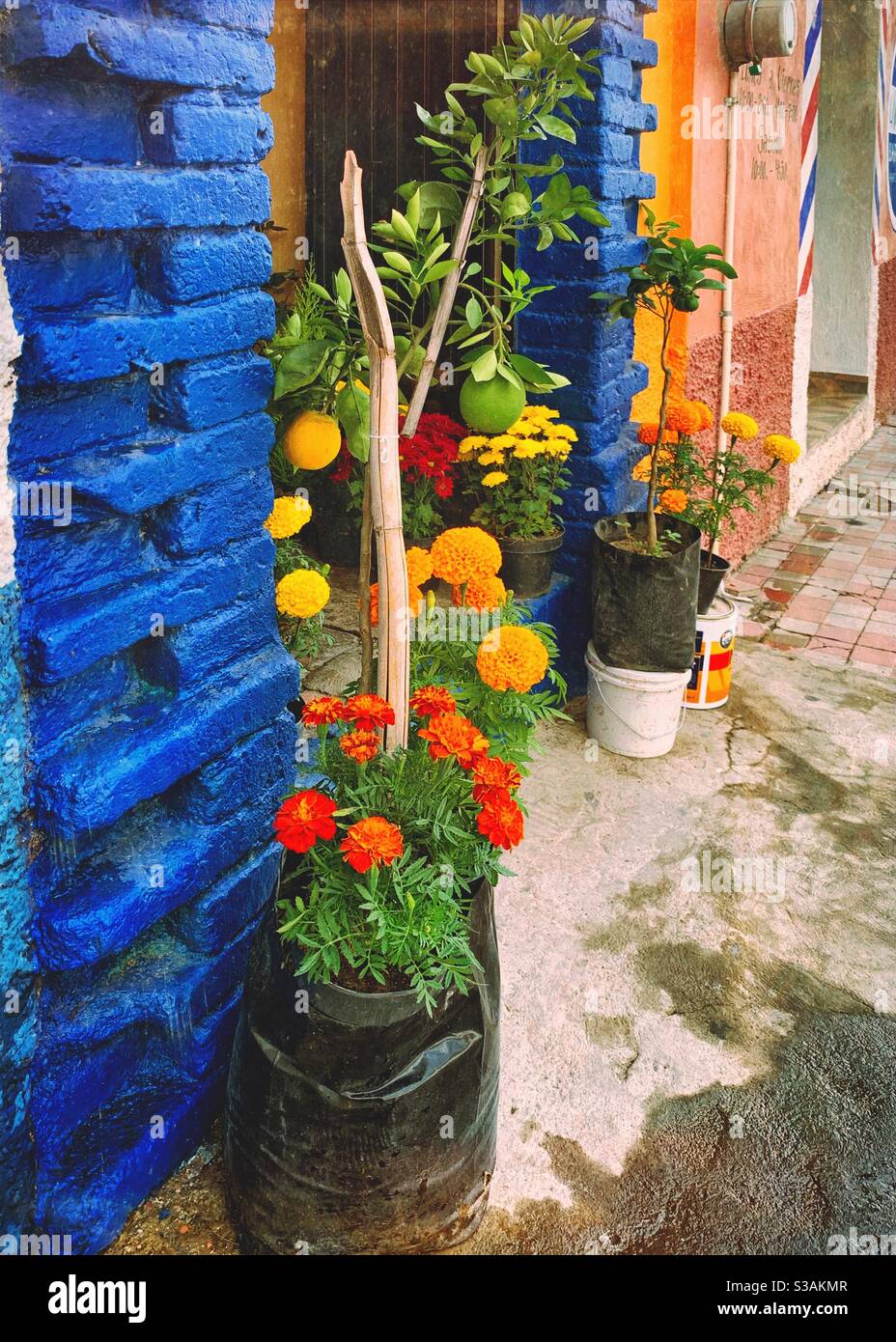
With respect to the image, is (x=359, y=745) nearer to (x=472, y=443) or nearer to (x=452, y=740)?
(x=452, y=740)

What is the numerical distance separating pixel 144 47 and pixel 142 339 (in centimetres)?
47

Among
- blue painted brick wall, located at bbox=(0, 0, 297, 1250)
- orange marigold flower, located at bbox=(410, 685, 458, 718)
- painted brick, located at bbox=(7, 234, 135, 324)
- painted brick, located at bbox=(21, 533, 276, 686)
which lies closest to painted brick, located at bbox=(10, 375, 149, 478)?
blue painted brick wall, located at bbox=(0, 0, 297, 1250)

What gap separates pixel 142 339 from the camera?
2.03m

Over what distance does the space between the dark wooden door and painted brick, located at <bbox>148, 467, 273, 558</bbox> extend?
8.56ft

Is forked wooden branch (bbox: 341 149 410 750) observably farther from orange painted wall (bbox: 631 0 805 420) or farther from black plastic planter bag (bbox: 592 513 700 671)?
orange painted wall (bbox: 631 0 805 420)

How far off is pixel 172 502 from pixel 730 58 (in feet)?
13.7

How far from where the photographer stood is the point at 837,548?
268 inches

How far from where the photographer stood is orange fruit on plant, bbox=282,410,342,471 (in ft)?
8.74

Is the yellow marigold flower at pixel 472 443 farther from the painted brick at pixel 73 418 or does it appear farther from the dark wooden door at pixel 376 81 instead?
the painted brick at pixel 73 418

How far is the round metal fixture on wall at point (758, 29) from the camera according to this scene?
192 inches

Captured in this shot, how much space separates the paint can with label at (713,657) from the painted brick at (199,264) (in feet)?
9.05

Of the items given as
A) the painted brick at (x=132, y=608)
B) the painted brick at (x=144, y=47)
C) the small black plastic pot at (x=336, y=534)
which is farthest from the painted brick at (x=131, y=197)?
the small black plastic pot at (x=336, y=534)

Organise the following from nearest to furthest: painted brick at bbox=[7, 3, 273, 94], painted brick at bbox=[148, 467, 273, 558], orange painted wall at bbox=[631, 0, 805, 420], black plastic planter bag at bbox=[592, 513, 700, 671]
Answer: painted brick at bbox=[7, 3, 273, 94] < painted brick at bbox=[148, 467, 273, 558] < black plastic planter bag at bbox=[592, 513, 700, 671] < orange painted wall at bbox=[631, 0, 805, 420]


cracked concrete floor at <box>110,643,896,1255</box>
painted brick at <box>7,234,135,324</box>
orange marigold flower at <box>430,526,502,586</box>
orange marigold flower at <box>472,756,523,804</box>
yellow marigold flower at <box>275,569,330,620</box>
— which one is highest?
painted brick at <box>7,234,135,324</box>
